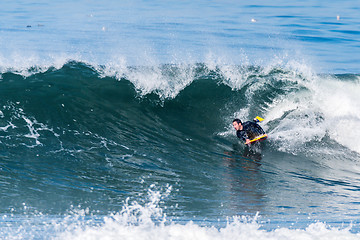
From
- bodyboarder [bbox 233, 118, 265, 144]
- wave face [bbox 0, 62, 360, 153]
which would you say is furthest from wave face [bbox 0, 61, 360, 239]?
bodyboarder [bbox 233, 118, 265, 144]

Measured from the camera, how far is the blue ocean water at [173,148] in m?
5.52

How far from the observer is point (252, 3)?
37.8m

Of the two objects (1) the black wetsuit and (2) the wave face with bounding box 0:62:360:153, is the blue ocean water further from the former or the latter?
(1) the black wetsuit

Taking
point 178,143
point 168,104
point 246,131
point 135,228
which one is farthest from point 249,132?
point 135,228

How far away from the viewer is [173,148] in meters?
9.07

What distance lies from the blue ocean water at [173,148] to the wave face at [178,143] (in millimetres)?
32

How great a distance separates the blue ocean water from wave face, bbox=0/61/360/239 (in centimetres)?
3

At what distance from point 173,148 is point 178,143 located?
393 millimetres

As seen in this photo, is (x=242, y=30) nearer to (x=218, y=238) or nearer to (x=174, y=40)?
(x=174, y=40)

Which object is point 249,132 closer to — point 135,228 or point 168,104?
point 168,104

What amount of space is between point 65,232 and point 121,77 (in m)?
7.11

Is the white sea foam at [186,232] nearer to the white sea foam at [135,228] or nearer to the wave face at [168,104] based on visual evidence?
the white sea foam at [135,228]

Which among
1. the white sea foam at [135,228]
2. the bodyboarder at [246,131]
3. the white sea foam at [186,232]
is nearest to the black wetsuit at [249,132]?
the bodyboarder at [246,131]

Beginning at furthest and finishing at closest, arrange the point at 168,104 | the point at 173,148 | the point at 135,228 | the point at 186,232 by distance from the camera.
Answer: the point at 168,104 < the point at 173,148 < the point at 135,228 < the point at 186,232
